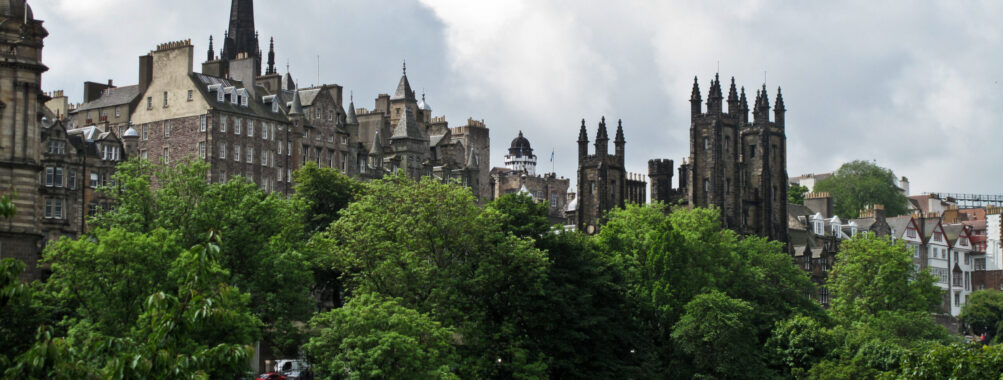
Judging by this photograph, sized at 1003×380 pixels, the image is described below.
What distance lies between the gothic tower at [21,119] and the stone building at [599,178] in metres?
65.2

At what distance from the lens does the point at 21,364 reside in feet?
86.3

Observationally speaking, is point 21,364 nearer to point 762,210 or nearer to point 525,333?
point 525,333

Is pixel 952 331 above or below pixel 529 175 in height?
below

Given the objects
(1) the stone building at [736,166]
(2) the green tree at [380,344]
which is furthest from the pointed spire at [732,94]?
(2) the green tree at [380,344]

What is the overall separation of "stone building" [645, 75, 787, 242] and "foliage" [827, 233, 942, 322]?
60.4 feet

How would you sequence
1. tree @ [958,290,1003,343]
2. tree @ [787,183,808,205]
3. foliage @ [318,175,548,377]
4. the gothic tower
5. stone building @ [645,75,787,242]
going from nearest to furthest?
the gothic tower → foliage @ [318,175,548,377] → stone building @ [645,75,787,242] → tree @ [958,290,1003,343] → tree @ [787,183,808,205]

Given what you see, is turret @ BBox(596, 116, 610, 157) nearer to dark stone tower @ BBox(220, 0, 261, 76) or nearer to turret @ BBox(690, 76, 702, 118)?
turret @ BBox(690, 76, 702, 118)

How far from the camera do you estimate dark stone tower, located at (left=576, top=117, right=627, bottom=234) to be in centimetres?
12506

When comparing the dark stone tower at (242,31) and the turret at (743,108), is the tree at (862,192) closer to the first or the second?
the turret at (743,108)

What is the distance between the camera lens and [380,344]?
5919cm

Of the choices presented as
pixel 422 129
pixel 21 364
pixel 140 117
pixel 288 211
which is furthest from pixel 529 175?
pixel 21 364

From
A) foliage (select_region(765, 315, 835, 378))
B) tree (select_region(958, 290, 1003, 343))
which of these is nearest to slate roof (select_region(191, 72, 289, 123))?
foliage (select_region(765, 315, 835, 378))

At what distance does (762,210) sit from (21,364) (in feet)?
348

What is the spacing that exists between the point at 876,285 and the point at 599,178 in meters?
30.1
